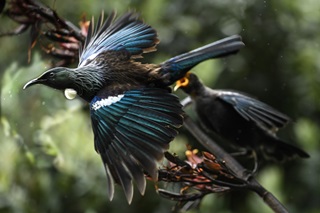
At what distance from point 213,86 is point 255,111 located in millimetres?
909

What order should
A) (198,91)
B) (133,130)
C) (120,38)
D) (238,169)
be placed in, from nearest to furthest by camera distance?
(133,130)
(120,38)
(238,169)
(198,91)

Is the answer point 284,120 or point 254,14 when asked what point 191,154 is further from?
point 254,14

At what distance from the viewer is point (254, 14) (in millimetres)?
2168

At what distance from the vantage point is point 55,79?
2.80 ft

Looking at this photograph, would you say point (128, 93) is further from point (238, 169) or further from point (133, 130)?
point (238, 169)

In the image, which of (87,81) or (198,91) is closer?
(87,81)

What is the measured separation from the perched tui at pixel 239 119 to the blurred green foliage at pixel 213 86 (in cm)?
53

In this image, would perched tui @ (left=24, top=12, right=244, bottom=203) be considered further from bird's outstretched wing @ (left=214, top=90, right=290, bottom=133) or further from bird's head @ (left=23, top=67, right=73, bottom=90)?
bird's outstretched wing @ (left=214, top=90, right=290, bottom=133)

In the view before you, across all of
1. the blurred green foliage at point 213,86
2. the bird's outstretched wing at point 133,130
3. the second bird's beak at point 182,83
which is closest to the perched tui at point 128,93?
the bird's outstretched wing at point 133,130

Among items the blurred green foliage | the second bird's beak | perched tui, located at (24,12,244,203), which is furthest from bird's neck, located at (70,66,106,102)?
the blurred green foliage

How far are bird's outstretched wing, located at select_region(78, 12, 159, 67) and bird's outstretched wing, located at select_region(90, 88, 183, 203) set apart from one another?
87 mm

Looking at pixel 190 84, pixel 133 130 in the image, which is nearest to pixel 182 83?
pixel 190 84

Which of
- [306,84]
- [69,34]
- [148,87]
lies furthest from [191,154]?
[306,84]

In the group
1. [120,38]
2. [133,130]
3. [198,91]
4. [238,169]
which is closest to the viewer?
[133,130]
